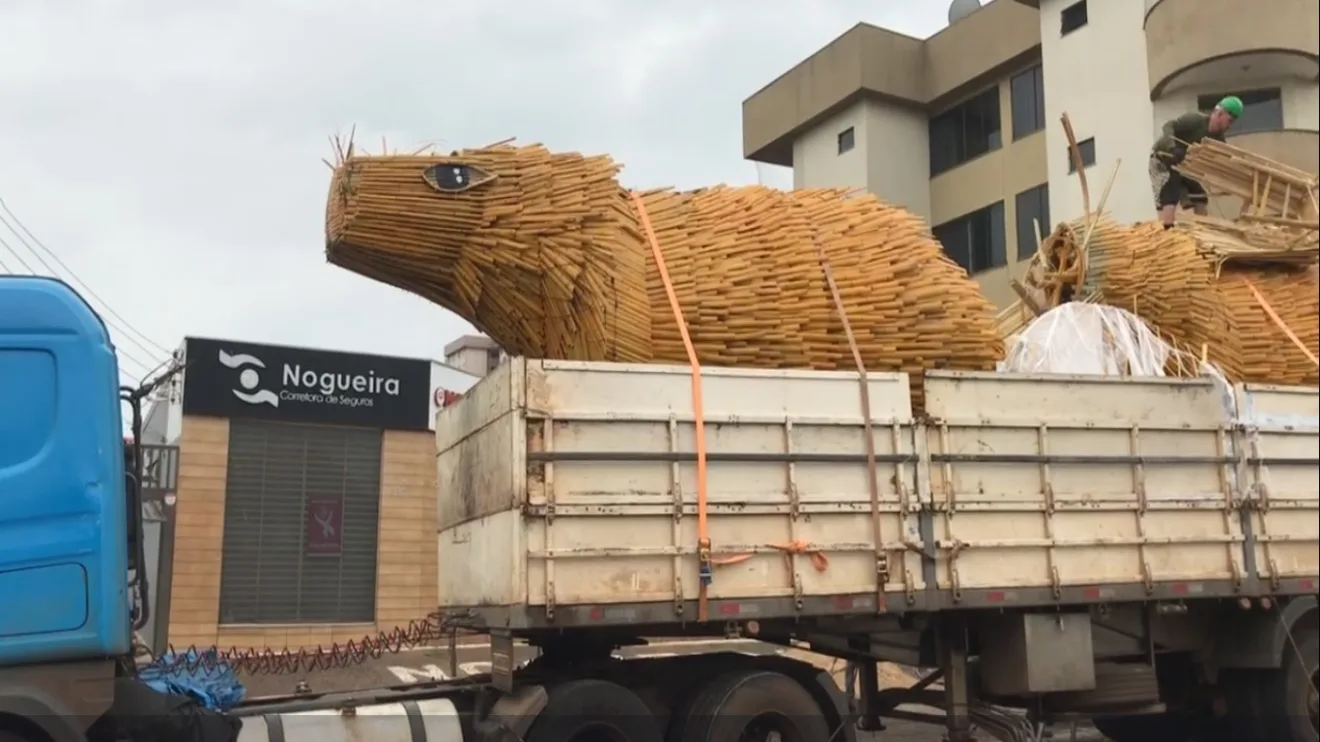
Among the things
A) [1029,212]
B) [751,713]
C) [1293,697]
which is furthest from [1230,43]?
[1029,212]

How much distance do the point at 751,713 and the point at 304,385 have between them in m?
10.1

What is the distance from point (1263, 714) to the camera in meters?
7.10

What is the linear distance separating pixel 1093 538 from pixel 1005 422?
82 centimetres

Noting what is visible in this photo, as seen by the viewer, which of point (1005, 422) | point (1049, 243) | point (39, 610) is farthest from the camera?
point (1049, 243)

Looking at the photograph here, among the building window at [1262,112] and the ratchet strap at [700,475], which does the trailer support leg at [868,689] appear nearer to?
the ratchet strap at [700,475]

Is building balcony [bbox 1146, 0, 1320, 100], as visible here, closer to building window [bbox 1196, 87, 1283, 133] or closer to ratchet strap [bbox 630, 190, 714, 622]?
building window [bbox 1196, 87, 1283, 133]

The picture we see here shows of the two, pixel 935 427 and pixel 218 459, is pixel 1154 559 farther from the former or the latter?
pixel 218 459

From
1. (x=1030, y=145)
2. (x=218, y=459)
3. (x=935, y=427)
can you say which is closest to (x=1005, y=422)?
(x=935, y=427)

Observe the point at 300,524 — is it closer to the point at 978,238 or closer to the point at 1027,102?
the point at 978,238

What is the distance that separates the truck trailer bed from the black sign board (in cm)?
800

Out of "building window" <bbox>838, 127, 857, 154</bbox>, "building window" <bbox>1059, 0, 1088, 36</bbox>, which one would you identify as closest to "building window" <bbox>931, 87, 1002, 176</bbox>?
"building window" <bbox>838, 127, 857, 154</bbox>

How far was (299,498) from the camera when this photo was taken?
14383 mm

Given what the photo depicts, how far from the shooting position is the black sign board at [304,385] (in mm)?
13766

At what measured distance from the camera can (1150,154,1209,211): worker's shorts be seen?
957 cm
